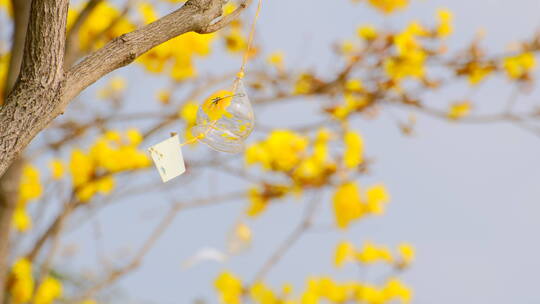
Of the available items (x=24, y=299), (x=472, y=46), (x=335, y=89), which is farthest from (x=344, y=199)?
(x=24, y=299)

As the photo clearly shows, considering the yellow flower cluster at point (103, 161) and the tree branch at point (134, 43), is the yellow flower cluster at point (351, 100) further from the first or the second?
the tree branch at point (134, 43)

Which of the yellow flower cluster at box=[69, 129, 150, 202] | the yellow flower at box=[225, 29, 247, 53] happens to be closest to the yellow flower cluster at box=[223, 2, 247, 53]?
the yellow flower at box=[225, 29, 247, 53]

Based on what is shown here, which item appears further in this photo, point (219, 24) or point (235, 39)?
point (235, 39)

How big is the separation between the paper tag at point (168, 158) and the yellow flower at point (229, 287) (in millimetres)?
1276

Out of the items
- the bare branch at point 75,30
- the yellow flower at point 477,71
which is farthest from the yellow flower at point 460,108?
the bare branch at point 75,30

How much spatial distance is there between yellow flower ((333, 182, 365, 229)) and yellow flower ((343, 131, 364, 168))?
7 cm

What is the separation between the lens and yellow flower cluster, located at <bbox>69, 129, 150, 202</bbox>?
67.7 inches

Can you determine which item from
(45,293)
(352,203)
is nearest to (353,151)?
(352,203)

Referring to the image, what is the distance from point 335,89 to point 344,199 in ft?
1.12

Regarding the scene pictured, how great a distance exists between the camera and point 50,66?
0.58 metres

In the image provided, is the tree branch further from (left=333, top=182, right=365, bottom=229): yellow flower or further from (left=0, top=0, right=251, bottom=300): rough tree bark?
(left=333, top=182, right=365, bottom=229): yellow flower

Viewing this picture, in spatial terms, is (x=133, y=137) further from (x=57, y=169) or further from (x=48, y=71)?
(x=48, y=71)

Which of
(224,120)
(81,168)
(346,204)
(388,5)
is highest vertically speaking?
(388,5)

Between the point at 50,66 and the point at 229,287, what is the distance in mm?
1408
